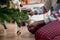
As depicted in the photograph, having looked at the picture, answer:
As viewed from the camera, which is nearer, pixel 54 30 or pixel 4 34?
pixel 54 30

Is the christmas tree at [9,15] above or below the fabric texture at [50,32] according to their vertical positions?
above

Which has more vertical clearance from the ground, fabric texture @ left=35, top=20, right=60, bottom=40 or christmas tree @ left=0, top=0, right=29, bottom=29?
christmas tree @ left=0, top=0, right=29, bottom=29

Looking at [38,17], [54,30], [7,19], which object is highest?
[7,19]

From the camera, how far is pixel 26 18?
3.81 feet

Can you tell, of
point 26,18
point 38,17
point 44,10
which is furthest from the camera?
point 38,17

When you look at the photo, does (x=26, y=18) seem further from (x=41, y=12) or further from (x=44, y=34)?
(x=41, y=12)

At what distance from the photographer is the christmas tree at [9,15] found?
41.5 inches

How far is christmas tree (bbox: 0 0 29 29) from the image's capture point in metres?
1.05

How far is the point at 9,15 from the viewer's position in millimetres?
1093

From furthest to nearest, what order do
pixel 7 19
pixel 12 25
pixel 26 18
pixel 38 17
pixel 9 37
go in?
1. pixel 38 17
2. pixel 12 25
3. pixel 9 37
4. pixel 26 18
5. pixel 7 19

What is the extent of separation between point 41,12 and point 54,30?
2.57 ft

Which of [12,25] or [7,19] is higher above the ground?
[7,19]

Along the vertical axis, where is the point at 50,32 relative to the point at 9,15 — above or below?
below

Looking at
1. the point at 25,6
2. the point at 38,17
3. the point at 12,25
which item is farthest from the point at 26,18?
the point at 25,6
